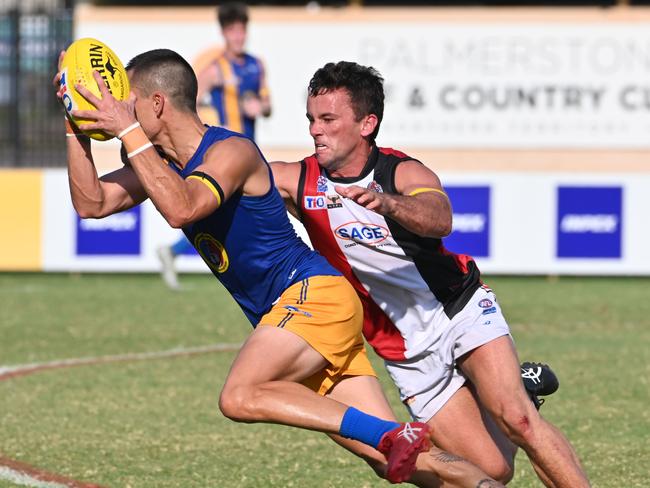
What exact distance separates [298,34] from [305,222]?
45.5 ft

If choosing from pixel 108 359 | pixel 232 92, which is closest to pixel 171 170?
pixel 108 359

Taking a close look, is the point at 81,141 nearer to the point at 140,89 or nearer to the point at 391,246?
the point at 140,89

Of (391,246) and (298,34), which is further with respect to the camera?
(298,34)

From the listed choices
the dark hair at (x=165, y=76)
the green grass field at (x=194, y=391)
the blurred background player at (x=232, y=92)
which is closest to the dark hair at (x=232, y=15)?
the blurred background player at (x=232, y=92)

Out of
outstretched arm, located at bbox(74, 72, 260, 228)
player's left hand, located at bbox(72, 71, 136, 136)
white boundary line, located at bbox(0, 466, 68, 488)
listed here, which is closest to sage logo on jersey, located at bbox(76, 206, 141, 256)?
white boundary line, located at bbox(0, 466, 68, 488)

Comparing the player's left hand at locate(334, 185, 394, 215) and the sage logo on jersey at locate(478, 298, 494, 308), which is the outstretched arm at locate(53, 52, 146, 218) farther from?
the sage logo on jersey at locate(478, 298, 494, 308)

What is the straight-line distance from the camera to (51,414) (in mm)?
8438

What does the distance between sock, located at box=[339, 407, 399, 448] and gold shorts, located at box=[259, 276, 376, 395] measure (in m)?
0.38

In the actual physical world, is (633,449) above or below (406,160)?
below

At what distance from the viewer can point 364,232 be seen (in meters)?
5.95

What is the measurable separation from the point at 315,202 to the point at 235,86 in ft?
28.6

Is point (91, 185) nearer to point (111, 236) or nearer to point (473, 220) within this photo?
point (111, 236)

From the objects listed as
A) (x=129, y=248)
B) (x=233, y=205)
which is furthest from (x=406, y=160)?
(x=129, y=248)

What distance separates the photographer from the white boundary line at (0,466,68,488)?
6539 mm
